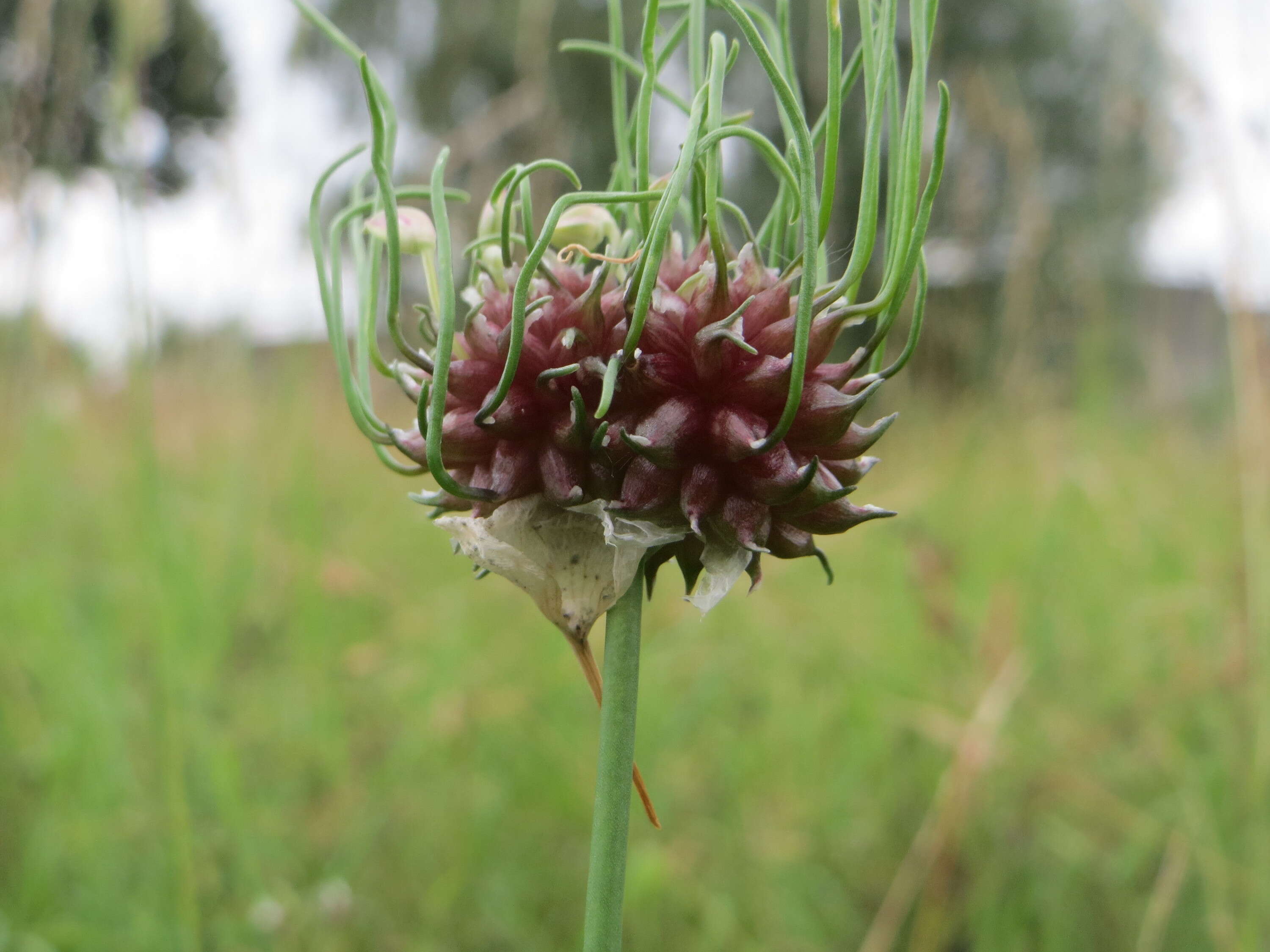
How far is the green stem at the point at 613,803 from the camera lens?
378 millimetres

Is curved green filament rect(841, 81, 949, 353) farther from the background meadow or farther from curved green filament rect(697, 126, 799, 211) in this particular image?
the background meadow

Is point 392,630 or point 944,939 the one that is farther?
point 392,630

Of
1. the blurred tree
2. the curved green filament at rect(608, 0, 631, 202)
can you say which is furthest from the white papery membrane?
the blurred tree

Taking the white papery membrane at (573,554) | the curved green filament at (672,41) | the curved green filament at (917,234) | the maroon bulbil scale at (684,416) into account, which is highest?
the curved green filament at (672,41)

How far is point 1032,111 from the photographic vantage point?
6.18 meters

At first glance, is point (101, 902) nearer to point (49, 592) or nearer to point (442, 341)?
point (49, 592)

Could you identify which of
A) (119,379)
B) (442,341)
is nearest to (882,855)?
(442,341)

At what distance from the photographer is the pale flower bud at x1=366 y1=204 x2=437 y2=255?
1.62ft

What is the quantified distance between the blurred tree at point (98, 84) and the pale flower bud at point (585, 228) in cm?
69

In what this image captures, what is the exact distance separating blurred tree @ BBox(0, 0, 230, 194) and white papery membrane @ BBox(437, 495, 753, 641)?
2.51 ft

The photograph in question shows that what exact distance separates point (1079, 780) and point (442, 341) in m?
1.32

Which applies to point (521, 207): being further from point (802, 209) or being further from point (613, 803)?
point (613, 803)

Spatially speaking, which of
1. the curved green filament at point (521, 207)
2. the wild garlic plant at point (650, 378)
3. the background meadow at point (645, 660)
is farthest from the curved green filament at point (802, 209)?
the background meadow at point (645, 660)

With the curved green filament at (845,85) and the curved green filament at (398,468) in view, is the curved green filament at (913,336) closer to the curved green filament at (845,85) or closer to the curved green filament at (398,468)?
the curved green filament at (845,85)
